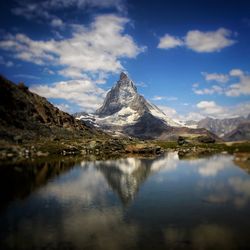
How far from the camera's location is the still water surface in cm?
3784

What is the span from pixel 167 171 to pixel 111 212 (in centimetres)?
5740

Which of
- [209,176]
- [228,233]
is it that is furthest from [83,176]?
[228,233]

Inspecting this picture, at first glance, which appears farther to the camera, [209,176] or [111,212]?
[209,176]

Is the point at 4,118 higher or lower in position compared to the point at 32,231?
higher

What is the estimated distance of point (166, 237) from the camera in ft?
128

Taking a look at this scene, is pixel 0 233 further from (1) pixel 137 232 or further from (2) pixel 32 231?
(1) pixel 137 232

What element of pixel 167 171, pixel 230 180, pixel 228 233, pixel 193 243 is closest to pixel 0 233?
pixel 193 243

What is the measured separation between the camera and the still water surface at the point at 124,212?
37.8m

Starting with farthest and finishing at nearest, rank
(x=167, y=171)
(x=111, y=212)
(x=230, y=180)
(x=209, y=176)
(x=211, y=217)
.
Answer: (x=167, y=171)
(x=209, y=176)
(x=230, y=180)
(x=111, y=212)
(x=211, y=217)

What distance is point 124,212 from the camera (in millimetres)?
51281

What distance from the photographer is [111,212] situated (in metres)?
51.2

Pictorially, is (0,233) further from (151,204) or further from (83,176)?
(83,176)

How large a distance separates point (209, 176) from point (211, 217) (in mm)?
45355

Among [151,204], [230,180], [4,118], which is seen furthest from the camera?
[4,118]
